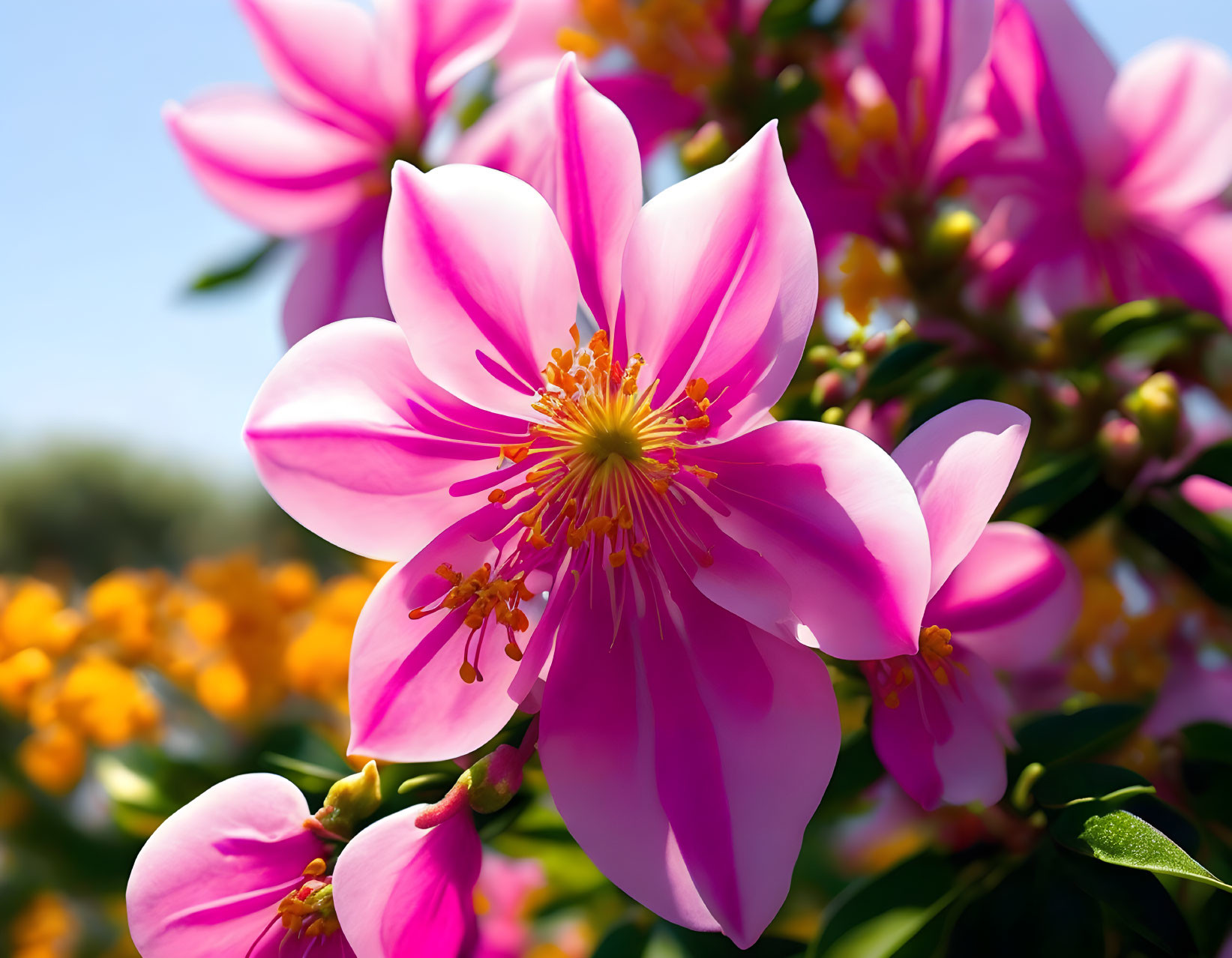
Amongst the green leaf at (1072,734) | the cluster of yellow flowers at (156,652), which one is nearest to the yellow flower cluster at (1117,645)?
the green leaf at (1072,734)

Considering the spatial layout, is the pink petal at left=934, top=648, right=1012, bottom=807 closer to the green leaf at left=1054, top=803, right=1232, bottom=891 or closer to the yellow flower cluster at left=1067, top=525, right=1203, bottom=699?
the green leaf at left=1054, top=803, right=1232, bottom=891

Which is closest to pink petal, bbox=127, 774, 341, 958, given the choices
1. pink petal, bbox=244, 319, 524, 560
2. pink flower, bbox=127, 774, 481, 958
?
pink flower, bbox=127, 774, 481, 958

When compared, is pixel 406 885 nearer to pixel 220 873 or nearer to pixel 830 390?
pixel 220 873

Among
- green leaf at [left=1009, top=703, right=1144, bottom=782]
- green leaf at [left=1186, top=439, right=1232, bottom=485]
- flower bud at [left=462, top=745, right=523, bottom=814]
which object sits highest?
green leaf at [left=1186, top=439, right=1232, bottom=485]

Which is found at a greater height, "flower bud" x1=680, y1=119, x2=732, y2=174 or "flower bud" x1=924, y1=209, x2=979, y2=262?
"flower bud" x1=680, y1=119, x2=732, y2=174

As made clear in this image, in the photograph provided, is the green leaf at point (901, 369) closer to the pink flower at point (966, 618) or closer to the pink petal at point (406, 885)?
the pink flower at point (966, 618)

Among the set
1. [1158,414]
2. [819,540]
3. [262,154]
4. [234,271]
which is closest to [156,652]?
[234,271]
